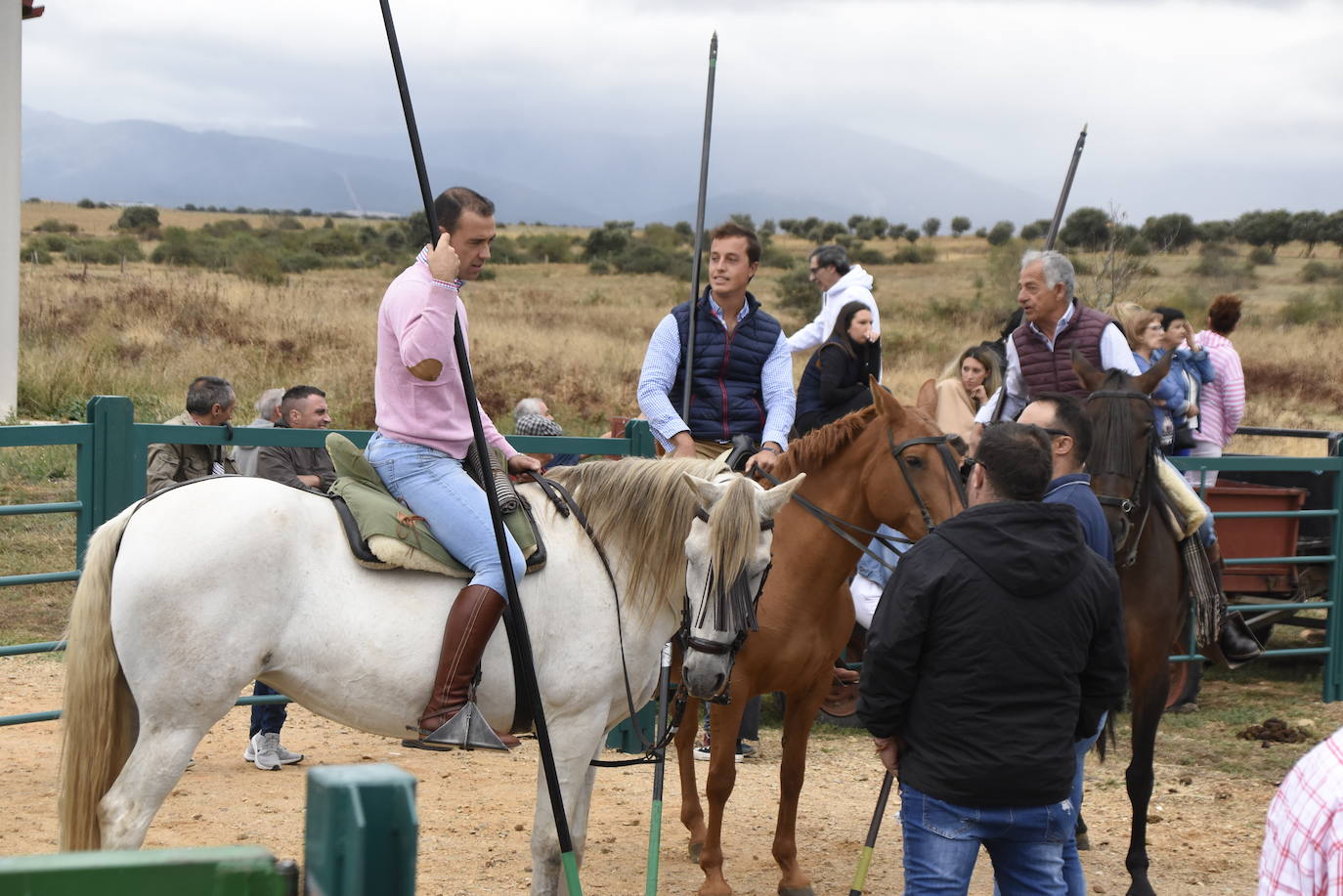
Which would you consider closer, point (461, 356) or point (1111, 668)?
point (1111, 668)

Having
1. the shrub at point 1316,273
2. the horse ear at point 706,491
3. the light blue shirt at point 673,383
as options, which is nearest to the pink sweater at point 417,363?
the horse ear at point 706,491

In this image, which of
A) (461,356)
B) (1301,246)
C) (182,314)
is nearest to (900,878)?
(461,356)

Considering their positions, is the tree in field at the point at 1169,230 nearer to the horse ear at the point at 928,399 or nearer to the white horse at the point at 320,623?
the horse ear at the point at 928,399


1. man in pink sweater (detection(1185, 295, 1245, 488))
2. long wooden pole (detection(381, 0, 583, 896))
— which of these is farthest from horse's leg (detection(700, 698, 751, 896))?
man in pink sweater (detection(1185, 295, 1245, 488))

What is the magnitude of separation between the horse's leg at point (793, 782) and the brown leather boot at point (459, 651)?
1.69 meters

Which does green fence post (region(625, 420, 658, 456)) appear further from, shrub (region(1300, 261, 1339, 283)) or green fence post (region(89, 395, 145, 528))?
shrub (region(1300, 261, 1339, 283))

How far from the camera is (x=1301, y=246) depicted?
57.6 metres

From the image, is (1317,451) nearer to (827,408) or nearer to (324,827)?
(827,408)

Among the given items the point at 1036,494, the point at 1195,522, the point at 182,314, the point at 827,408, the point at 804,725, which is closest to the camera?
the point at 1036,494

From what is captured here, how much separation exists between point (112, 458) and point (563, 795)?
109 inches

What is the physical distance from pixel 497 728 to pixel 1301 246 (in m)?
62.5

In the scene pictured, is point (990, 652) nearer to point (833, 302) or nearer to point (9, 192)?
point (833, 302)

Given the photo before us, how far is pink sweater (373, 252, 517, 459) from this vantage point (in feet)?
12.5

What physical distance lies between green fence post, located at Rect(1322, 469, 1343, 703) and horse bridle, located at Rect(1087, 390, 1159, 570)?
424 centimetres
